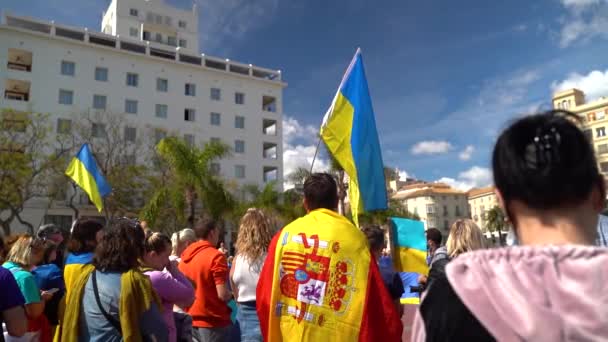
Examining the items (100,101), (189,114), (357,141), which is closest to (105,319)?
(357,141)

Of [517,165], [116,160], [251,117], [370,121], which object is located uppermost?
[251,117]

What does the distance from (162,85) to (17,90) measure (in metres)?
13.1

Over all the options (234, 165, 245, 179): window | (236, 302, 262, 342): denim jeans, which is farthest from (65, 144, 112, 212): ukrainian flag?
(234, 165, 245, 179): window

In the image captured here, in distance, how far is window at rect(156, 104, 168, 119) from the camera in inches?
1973

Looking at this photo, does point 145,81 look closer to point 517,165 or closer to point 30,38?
point 30,38

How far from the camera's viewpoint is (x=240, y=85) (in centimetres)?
5556

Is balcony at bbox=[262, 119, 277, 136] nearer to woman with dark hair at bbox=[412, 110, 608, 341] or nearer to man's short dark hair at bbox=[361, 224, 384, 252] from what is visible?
man's short dark hair at bbox=[361, 224, 384, 252]

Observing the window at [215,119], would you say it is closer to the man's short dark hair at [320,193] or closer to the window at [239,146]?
the window at [239,146]

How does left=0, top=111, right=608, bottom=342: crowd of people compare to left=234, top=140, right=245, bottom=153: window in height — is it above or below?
below

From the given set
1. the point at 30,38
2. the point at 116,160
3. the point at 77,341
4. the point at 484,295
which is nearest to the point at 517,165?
the point at 484,295

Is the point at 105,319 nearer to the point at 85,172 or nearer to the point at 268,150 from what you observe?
the point at 85,172

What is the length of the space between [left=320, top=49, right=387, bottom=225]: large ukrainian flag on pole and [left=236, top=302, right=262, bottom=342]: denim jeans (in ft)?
5.19

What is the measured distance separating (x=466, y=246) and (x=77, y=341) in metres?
3.41

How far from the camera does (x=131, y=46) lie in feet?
171
